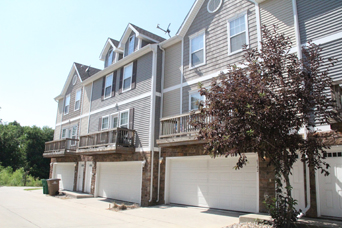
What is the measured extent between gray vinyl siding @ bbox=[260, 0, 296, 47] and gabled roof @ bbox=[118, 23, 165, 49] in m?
7.67

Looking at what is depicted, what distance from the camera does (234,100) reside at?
712 cm

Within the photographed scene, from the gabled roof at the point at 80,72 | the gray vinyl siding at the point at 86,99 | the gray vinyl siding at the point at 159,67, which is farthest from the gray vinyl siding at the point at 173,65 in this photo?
the gabled roof at the point at 80,72

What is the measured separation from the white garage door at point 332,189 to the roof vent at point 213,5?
829 centimetres

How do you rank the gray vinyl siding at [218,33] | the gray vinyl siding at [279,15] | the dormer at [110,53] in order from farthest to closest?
the dormer at [110,53], the gray vinyl siding at [218,33], the gray vinyl siding at [279,15]

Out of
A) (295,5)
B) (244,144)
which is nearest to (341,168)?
(244,144)

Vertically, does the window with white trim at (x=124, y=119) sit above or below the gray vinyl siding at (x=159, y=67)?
below

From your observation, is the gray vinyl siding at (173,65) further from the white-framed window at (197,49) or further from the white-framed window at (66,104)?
the white-framed window at (66,104)

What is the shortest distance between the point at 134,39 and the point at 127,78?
2.64 meters

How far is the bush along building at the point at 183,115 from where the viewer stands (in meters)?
9.13

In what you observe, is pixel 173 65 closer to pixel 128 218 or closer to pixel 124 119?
pixel 124 119

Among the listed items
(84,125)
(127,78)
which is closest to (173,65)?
(127,78)

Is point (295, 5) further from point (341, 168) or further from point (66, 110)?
point (66, 110)

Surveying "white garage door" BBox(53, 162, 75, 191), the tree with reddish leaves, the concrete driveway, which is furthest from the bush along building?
"white garage door" BBox(53, 162, 75, 191)

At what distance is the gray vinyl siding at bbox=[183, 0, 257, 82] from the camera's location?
451 inches
